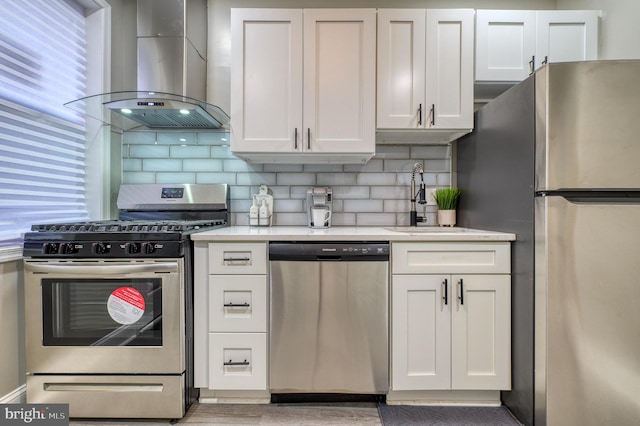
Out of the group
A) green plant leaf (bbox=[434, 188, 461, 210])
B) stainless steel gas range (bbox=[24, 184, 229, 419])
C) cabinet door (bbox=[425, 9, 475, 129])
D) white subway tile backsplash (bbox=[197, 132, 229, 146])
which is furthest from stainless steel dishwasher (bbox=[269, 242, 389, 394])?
white subway tile backsplash (bbox=[197, 132, 229, 146])

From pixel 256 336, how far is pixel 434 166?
5.45ft

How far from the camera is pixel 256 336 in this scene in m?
1.65

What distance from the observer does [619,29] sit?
1.87 m

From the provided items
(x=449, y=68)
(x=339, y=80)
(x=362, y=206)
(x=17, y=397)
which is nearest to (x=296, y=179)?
(x=362, y=206)

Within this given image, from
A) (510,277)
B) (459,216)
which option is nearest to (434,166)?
(459,216)

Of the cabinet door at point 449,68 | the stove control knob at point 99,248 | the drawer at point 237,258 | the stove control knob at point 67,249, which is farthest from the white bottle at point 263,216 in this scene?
the cabinet door at point 449,68

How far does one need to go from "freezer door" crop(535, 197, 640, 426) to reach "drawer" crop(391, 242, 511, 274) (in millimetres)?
295

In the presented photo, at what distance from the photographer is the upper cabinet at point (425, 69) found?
1.92 meters

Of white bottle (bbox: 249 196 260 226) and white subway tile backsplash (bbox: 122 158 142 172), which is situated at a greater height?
white subway tile backsplash (bbox: 122 158 142 172)

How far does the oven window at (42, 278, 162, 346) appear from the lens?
155cm

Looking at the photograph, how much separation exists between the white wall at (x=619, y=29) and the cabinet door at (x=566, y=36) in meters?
0.05

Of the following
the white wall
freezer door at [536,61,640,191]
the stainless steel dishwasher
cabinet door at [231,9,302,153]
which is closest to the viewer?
freezer door at [536,61,640,191]

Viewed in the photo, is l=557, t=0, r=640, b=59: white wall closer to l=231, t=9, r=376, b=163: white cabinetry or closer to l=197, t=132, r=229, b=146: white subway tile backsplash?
l=231, t=9, r=376, b=163: white cabinetry

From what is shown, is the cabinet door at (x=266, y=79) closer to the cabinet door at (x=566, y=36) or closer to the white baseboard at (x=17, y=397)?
the cabinet door at (x=566, y=36)
